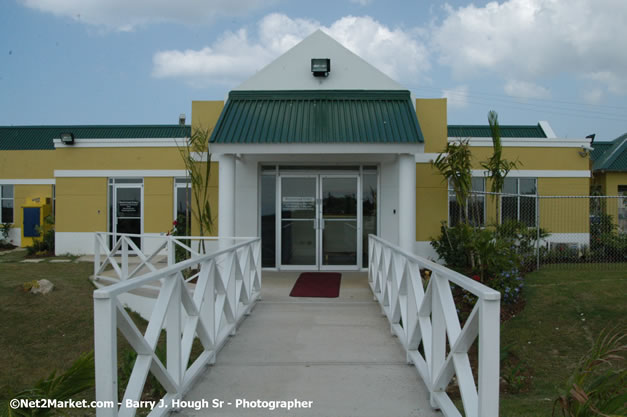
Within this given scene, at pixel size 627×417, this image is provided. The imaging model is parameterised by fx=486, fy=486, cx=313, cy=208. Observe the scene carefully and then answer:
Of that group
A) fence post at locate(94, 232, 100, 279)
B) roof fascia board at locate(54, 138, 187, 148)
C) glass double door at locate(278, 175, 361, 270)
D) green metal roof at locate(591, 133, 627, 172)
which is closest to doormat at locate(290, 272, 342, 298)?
glass double door at locate(278, 175, 361, 270)

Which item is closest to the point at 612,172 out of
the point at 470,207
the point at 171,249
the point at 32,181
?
the point at 470,207

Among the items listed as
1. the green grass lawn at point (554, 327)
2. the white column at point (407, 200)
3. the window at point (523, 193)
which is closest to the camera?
the green grass lawn at point (554, 327)

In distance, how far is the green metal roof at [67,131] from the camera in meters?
21.1

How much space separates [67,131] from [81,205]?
9262 mm

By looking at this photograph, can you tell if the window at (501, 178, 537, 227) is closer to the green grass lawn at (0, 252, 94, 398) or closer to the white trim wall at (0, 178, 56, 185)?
the green grass lawn at (0, 252, 94, 398)

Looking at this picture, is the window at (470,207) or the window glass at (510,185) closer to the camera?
the window at (470,207)

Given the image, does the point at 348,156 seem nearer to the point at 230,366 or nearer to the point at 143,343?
the point at 230,366

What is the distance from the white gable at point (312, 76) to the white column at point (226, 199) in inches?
90.5

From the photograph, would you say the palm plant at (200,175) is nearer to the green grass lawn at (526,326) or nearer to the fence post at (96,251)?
the fence post at (96,251)

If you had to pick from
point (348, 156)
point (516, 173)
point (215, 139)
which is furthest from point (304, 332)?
point (516, 173)

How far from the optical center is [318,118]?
10008mm

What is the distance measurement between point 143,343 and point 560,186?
512 inches

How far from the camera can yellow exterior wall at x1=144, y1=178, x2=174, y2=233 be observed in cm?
1479

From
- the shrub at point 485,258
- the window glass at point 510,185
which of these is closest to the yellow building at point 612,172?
the window glass at point 510,185
